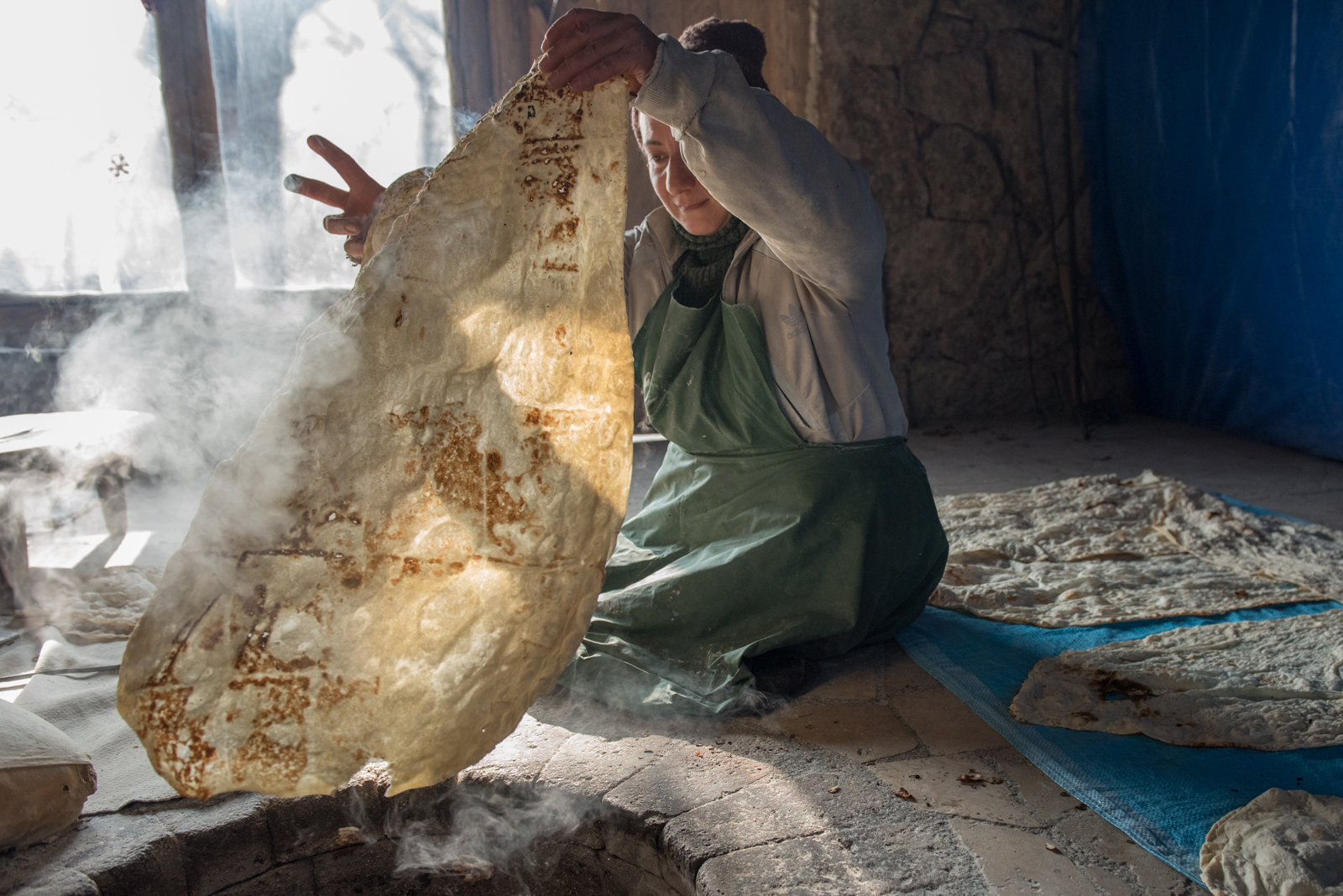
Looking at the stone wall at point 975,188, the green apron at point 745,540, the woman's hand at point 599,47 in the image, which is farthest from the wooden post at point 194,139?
the woman's hand at point 599,47

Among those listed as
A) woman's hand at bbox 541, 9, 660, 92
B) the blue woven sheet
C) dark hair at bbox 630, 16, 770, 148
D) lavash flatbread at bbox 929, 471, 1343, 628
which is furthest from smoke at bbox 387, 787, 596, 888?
dark hair at bbox 630, 16, 770, 148

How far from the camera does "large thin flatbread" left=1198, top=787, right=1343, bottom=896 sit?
1246 mm

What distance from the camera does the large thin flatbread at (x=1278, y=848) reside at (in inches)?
49.1

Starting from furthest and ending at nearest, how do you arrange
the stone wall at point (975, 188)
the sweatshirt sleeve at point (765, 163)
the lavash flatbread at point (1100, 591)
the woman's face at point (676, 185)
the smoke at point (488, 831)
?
1. the stone wall at point (975, 188)
2. the lavash flatbread at point (1100, 591)
3. the woman's face at point (676, 185)
4. the smoke at point (488, 831)
5. the sweatshirt sleeve at point (765, 163)

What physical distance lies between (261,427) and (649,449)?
3.06 m

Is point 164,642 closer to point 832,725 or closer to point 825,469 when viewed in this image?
point 832,725

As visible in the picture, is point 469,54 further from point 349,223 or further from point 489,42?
point 349,223

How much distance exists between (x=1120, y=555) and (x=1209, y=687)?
1102 mm

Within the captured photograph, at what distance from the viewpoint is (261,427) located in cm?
130

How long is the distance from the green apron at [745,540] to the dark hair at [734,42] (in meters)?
0.54

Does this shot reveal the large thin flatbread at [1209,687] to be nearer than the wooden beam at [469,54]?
Yes

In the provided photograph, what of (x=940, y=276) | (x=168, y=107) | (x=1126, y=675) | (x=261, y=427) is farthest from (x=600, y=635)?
(x=168, y=107)

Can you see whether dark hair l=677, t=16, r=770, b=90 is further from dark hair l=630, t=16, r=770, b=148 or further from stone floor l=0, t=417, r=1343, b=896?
stone floor l=0, t=417, r=1343, b=896

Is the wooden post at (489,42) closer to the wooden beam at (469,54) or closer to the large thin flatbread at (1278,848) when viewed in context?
the wooden beam at (469,54)
